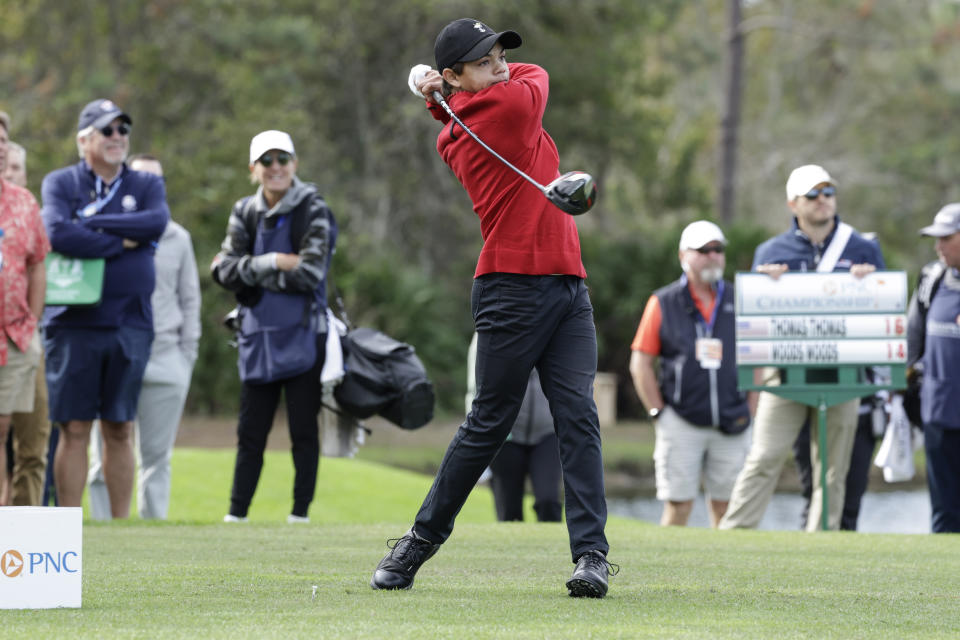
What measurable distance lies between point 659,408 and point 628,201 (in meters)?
30.4

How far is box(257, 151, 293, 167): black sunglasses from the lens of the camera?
31.6ft

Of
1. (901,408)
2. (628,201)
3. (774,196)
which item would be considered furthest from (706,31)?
(901,408)

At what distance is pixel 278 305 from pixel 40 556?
15.0 feet

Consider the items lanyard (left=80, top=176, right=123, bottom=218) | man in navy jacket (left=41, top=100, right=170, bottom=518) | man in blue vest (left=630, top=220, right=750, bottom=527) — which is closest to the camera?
man in navy jacket (left=41, top=100, right=170, bottom=518)

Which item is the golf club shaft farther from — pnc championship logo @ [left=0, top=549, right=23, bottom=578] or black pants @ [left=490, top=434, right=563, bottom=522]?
black pants @ [left=490, top=434, right=563, bottom=522]

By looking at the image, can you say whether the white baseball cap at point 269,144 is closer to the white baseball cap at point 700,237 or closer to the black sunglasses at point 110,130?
the black sunglasses at point 110,130

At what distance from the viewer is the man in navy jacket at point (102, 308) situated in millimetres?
9383

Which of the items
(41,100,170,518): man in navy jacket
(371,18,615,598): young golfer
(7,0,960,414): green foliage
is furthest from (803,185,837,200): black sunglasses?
(7,0,960,414): green foliage

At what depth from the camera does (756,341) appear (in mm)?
10062

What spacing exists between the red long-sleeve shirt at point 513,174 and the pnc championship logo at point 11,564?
1986 mm

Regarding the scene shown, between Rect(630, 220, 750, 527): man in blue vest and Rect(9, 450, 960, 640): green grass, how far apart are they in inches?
55.5

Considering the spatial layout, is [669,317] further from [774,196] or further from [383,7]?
[774,196]

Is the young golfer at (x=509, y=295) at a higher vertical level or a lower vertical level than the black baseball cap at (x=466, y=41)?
lower

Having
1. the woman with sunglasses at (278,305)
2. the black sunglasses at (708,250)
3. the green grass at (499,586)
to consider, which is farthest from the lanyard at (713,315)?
the woman with sunglasses at (278,305)
